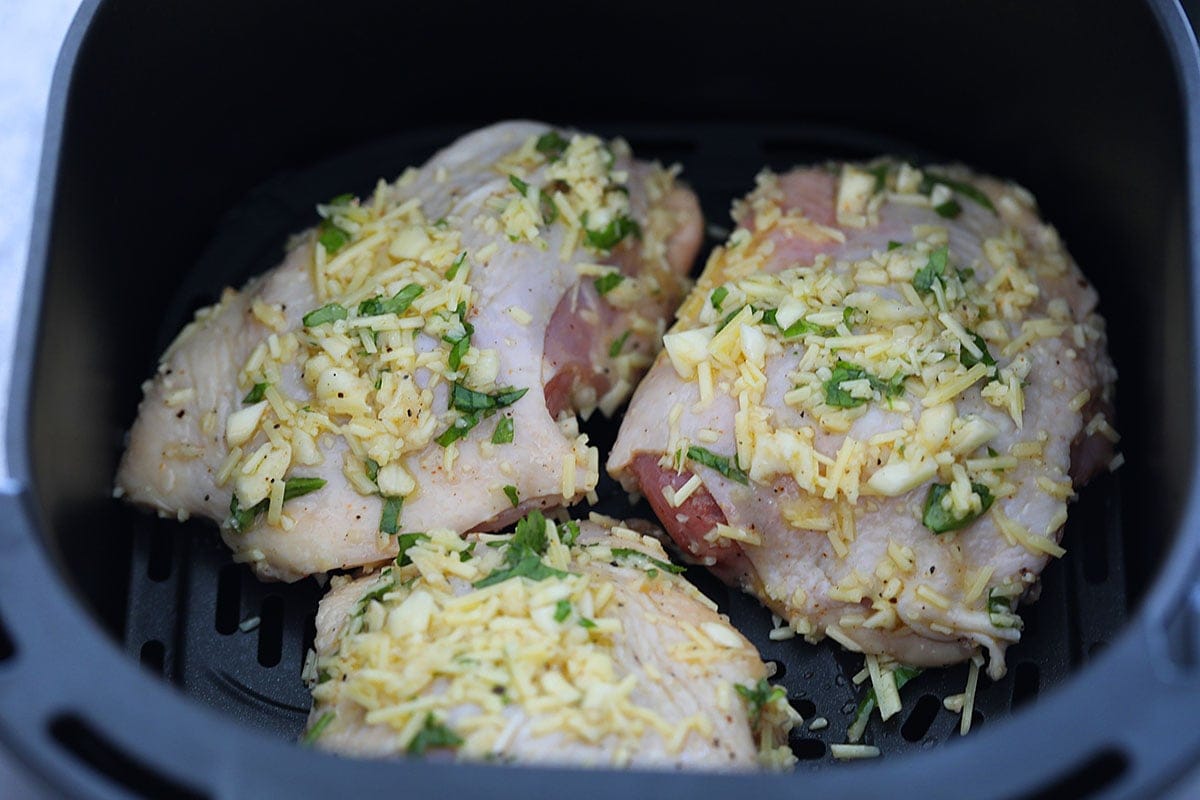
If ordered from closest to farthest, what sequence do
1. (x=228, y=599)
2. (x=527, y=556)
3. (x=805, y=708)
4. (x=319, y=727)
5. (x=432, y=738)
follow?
(x=432, y=738) → (x=319, y=727) → (x=527, y=556) → (x=805, y=708) → (x=228, y=599)

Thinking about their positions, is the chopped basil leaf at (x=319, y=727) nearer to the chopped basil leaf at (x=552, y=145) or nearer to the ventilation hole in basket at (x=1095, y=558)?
the chopped basil leaf at (x=552, y=145)

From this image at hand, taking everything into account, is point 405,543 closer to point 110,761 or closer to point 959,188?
point 110,761

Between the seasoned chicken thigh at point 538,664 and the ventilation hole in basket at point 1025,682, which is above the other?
the seasoned chicken thigh at point 538,664

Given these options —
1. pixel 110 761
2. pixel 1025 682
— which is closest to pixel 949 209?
pixel 1025 682

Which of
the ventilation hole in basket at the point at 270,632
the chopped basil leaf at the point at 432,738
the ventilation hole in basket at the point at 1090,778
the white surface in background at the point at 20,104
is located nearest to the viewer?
the ventilation hole in basket at the point at 1090,778

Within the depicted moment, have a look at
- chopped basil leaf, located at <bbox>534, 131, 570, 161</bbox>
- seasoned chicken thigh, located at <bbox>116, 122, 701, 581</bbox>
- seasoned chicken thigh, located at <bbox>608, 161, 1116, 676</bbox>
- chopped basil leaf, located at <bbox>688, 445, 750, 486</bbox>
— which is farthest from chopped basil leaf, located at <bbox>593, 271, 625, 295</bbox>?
chopped basil leaf, located at <bbox>688, 445, 750, 486</bbox>

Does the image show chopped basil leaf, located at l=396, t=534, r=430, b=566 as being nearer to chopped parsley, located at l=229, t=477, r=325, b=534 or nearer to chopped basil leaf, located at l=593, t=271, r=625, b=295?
chopped parsley, located at l=229, t=477, r=325, b=534

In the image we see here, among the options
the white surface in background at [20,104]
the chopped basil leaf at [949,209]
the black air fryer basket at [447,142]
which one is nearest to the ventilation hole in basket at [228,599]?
the black air fryer basket at [447,142]
